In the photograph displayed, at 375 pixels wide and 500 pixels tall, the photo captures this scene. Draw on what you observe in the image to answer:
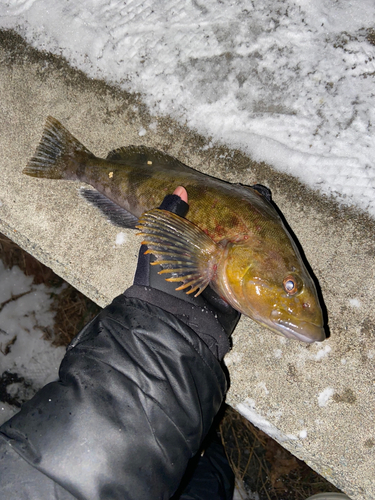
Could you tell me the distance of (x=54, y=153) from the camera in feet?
9.45

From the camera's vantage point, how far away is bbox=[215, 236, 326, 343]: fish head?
1.97m

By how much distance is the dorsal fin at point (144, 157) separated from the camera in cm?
266

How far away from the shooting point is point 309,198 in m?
2.74

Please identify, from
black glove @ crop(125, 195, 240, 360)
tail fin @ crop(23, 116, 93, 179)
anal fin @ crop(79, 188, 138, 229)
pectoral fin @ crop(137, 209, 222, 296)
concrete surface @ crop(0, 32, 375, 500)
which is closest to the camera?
pectoral fin @ crop(137, 209, 222, 296)

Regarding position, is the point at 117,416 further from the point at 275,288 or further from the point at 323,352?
the point at 323,352

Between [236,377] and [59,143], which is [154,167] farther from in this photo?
[236,377]

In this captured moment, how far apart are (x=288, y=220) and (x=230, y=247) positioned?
0.82 metres

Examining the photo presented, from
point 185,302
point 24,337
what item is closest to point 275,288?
point 185,302

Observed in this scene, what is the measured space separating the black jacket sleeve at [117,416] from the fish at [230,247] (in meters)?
0.34

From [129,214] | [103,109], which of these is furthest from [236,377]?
[103,109]

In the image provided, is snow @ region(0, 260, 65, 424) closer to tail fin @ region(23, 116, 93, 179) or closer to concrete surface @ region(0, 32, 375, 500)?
concrete surface @ region(0, 32, 375, 500)

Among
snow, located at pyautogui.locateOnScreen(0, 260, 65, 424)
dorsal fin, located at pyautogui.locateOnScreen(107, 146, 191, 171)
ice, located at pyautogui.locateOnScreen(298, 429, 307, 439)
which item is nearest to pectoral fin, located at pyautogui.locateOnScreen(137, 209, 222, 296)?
dorsal fin, located at pyautogui.locateOnScreen(107, 146, 191, 171)

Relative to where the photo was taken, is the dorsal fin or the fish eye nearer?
the fish eye

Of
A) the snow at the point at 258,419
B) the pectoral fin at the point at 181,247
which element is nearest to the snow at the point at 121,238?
the pectoral fin at the point at 181,247
